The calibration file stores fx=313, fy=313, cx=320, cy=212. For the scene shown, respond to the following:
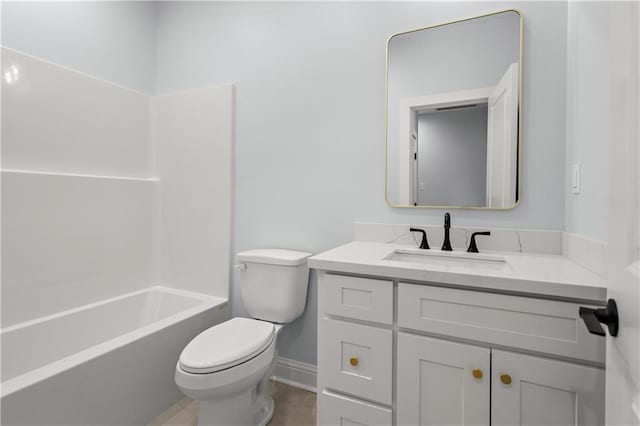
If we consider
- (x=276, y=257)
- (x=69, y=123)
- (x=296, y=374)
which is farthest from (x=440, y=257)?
(x=69, y=123)

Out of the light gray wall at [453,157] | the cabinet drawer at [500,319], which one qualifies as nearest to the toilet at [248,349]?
the cabinet drawer at [500,319]

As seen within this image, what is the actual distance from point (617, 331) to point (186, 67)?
8.72ft

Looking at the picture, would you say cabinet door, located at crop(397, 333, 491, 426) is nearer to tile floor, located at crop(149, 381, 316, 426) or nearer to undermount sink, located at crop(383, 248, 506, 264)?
undermount sink, located at crop(383, 248, 506, 264)

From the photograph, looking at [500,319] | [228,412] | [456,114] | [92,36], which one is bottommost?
[228,412]

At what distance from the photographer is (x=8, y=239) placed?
1.61 metres

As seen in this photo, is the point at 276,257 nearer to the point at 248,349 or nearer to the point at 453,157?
the point at 248,349

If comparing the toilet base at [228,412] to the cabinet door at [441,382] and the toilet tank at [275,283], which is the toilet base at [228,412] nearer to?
the toilet tank at [275,283]

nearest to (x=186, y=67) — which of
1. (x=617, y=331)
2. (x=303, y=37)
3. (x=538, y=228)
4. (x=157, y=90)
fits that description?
(x=157, y=90)

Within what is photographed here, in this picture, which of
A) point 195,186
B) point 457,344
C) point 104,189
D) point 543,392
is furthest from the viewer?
point 195,186

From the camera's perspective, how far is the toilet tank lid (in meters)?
1.73

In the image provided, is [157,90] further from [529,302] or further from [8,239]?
[529,302]

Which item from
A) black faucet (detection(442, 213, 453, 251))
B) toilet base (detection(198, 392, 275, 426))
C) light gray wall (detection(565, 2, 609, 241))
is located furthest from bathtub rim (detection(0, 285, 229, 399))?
light gray wall (detection(565, 2, 609, 241))

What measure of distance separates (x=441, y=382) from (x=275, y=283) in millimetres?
991

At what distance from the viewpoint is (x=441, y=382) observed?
1.02 metres
